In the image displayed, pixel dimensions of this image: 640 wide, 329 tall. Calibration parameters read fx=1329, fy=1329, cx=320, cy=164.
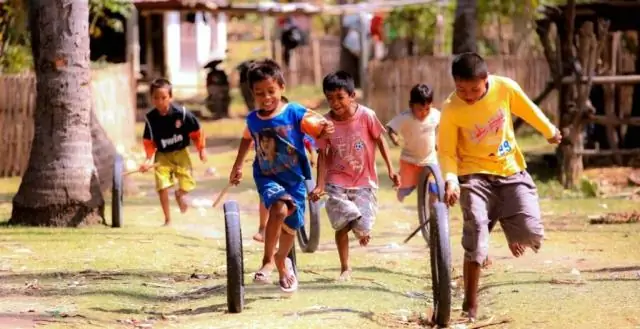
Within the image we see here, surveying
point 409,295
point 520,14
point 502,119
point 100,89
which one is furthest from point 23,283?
point 520,14

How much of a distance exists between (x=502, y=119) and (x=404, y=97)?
18.2 metres

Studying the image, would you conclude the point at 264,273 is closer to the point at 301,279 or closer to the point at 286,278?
the point at 286,278

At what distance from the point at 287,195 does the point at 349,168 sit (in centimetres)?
→ 123

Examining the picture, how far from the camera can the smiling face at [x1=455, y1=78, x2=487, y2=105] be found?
27.8 feet

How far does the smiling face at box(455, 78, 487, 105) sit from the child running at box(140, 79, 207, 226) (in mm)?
5417

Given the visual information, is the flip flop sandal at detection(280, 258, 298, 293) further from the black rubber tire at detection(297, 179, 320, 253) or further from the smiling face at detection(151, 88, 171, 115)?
the smiling face at detection(151, 88, 171, 115)

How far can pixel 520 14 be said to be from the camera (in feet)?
109

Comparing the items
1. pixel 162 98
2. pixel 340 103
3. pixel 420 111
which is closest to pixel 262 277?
pixel 340 103

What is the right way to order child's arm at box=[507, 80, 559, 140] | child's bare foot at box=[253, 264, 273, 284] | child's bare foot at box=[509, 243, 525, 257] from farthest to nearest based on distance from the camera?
child's bare foot at box=[253, 264, 273, 284] < child's bare foot at box=[509, 243, 525, 257] < child's arm at box=[507, 80, 559, 140]

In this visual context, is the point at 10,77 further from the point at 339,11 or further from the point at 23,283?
the point at 339,11

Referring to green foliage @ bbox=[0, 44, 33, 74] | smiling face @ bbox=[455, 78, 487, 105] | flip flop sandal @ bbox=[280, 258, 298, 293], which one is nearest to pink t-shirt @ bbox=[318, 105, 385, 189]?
flip flop sandal @ bbox=[280, 258, 298, 293]

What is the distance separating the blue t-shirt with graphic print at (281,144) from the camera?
30.7ft

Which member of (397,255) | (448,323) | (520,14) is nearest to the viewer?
(448,323)

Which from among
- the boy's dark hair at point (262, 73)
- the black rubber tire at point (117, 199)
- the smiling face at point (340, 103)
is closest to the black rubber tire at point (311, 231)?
the smiling face at point (340, 103)
